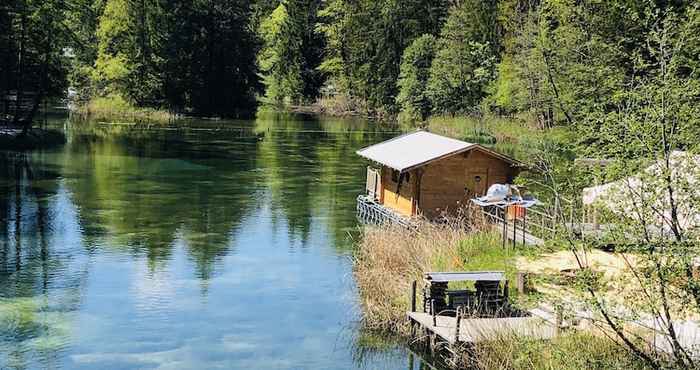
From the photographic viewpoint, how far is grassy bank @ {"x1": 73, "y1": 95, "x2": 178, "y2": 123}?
78.8 metres

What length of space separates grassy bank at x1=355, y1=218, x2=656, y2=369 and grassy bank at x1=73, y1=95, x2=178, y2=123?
187 ft

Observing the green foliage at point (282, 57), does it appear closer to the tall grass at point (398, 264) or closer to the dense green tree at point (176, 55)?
the dense green tree at point (176, 55)

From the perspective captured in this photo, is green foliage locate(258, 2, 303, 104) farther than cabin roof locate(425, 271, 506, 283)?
Yes

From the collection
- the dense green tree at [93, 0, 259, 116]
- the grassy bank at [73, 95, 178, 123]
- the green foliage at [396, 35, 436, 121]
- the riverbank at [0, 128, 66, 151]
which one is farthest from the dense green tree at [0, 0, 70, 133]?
the green foliage at [396, 35, 436, 121]

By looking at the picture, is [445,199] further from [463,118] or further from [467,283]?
[463,118]

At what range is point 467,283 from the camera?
20.7 metres

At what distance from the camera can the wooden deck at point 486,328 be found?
16.5 metres

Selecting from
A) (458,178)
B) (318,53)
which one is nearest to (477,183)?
(458,178)

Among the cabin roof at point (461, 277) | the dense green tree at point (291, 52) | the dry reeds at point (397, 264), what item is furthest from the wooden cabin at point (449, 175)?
the dense green tree at point (291, 52)

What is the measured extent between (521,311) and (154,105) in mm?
68443

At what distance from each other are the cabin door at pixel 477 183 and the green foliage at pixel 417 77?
166 feet

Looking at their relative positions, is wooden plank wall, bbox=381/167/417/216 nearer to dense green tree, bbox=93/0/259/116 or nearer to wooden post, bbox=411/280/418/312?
wooden post, bbox=411/280/418/312

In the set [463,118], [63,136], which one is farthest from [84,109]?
[463,118]

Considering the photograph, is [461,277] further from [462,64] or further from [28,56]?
[462,64]
